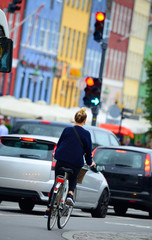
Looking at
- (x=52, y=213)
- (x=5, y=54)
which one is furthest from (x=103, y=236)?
(x=5, y=54)

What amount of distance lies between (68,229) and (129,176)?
740 cm

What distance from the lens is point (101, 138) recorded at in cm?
2852

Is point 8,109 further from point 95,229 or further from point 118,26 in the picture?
point 118,26

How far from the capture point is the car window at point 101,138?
28.2 meters

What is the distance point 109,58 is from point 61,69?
12.1m

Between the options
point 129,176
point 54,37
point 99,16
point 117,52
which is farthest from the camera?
point 117,52

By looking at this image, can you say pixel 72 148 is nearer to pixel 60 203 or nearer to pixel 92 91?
pixel 60 203

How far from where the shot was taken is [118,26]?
284 feet

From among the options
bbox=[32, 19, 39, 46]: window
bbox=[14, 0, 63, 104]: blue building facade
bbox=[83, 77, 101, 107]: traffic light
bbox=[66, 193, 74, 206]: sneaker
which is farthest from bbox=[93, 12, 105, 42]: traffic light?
bbox=[32, 19, 39, 46]: window

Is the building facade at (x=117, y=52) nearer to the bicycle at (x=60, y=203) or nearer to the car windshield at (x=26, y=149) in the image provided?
the car windshield at (x=26, y=149)

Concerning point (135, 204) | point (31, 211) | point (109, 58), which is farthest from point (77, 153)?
point (109, 58)

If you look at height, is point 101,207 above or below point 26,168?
below

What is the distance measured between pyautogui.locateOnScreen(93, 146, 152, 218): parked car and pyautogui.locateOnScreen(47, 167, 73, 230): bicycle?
24.7 ft

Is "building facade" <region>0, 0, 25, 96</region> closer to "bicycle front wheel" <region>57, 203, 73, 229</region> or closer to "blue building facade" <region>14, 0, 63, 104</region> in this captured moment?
"blue building facade" <region>14, 0, 63, 104</region>
